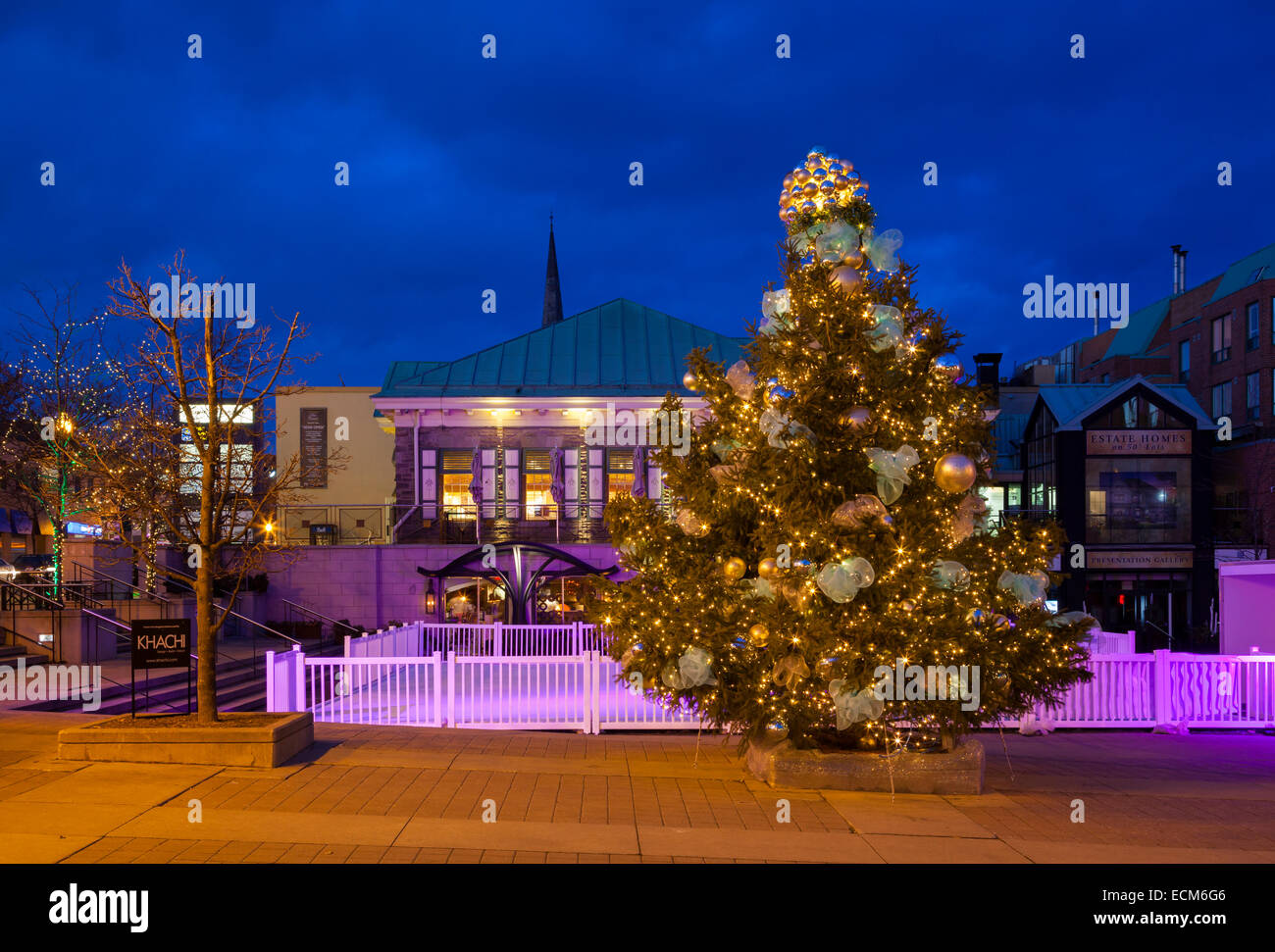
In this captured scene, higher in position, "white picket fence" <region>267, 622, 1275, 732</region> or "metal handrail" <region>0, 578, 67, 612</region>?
"metal handrail" <region>0, 578, 67, 612</region>

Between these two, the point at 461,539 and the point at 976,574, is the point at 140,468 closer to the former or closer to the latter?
the point at 976,574

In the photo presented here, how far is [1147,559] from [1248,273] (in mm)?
15868

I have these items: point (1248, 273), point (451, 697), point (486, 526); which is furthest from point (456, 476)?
point (1248, 273)

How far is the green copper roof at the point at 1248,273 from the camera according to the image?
39719 mm

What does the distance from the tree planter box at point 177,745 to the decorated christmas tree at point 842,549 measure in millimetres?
3433

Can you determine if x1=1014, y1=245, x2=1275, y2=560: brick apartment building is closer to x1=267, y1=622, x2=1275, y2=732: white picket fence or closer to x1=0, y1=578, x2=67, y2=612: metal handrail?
x1=267, y1=622, x2=1275, y2=732: white picket fence

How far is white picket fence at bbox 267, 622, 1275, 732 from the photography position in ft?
39.6

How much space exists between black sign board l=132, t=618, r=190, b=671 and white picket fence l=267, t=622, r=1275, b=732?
2.48 m

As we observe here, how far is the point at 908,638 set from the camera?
26.9 ft

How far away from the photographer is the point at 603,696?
13.7 m

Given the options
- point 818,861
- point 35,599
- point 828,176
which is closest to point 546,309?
point 35,599

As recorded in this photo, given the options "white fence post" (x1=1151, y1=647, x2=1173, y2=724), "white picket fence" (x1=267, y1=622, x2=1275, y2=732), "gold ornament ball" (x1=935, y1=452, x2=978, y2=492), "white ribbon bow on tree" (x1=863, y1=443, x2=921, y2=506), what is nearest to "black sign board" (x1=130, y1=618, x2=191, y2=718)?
"white picket fence" (x1=267, y1=622, x2=1275, y2=732)

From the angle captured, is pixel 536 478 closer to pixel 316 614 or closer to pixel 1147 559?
pixel 316 614

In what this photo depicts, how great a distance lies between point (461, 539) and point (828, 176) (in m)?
20.5
